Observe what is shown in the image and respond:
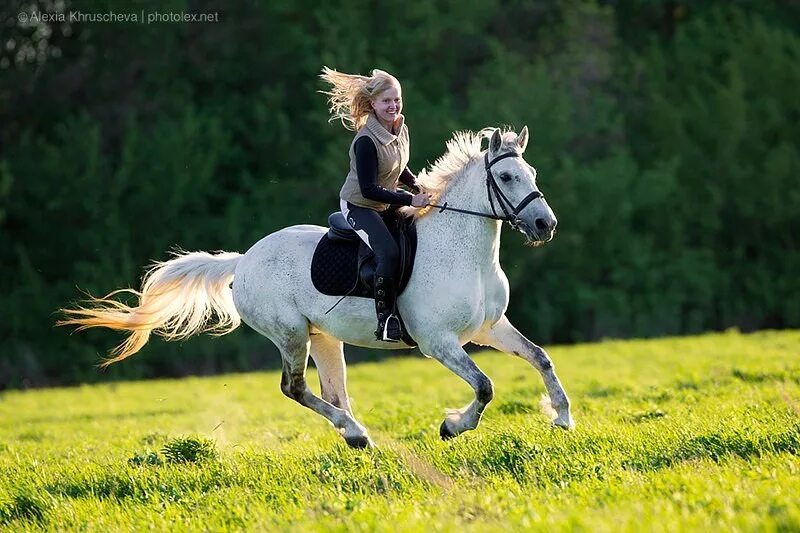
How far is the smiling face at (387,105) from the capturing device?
9.05 m

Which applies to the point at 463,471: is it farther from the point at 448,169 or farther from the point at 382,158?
the point at 448,169

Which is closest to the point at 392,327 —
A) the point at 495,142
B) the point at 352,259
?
the point at 352,259

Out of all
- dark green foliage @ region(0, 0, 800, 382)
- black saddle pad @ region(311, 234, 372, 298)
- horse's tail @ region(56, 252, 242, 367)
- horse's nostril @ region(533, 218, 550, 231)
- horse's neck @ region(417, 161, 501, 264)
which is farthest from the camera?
dark green foliage @ region(0, 0, 800, 382)

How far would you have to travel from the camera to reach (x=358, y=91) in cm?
920

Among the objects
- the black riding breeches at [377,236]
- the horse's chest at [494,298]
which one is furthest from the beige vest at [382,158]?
the horse's chest at [494,298]

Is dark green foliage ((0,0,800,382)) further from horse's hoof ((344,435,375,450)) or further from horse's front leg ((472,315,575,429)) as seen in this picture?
horse's front leg ((472,315,575,429))

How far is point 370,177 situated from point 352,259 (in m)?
0.79

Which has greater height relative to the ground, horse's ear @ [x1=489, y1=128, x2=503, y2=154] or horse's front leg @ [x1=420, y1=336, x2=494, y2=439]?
horse's ear @ [x1=489, y1=128, x2=503, y2=154]

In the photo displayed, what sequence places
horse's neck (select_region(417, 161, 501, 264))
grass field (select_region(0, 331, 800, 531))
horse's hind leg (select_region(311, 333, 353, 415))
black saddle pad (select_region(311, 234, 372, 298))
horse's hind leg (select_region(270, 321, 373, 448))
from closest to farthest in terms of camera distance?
grass field (select_region(0, 331, 800, 531)), horse's neck (select_region(417, 161, 501, 264)), black saddle pad (select_region(311, 234, 372, 298)), horse's hind leg (select_region(270, 321, 373, 448)), horse's hind leg (select_region(311, 333, 353, 415))

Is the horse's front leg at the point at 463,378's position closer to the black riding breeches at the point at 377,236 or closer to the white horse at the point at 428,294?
the white horse at the point at 428,294

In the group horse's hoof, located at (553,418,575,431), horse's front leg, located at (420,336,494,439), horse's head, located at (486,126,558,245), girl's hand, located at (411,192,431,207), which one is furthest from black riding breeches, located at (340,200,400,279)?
horse's hoof, located at (553,418,575,431)

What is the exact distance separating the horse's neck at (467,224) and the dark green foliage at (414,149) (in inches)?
922

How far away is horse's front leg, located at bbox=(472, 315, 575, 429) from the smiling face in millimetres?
1950

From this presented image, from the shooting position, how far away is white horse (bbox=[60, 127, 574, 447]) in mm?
8844
